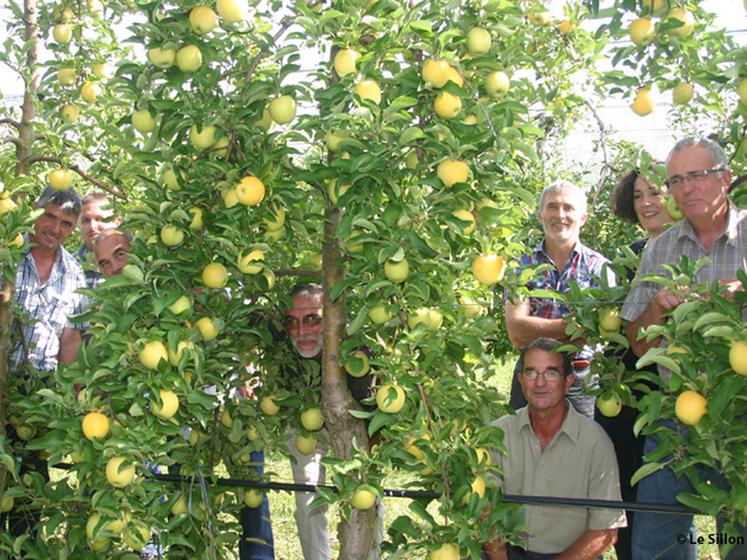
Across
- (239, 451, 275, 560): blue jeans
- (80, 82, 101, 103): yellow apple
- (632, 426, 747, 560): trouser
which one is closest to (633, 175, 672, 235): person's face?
(632, 426, 747, 560): trouser

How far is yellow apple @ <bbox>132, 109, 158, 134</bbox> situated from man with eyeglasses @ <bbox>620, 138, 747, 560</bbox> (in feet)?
4.73

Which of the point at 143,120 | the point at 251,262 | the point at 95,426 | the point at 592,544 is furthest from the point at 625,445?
the point at 143,120

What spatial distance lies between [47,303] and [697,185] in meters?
2.34

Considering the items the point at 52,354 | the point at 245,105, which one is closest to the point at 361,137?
the point at 245,105

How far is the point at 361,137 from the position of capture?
7.04 ft

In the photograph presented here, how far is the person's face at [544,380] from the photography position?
2.93 metres

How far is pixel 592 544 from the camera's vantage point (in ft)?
9.39

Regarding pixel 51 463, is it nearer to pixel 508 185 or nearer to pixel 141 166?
pixel 141 166

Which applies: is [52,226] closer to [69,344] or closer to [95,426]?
[69,344]

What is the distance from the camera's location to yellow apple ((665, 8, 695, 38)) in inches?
87.0

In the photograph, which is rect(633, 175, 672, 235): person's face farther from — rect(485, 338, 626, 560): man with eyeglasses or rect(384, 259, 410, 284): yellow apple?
rect(384, 259, 410, 284): yellow apple

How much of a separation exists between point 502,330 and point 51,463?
16.9 feet

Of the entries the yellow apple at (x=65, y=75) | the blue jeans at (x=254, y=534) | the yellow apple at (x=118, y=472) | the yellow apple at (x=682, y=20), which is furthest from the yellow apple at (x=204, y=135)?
the blue jeans at (x=254, y=534)

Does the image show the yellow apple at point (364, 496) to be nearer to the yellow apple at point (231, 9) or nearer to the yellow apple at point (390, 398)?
the yellow apple at point (390, 398)
